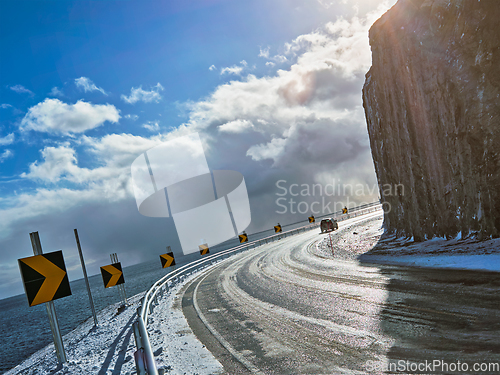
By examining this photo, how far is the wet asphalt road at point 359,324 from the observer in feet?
16.0

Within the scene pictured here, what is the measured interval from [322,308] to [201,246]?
57.3 ft

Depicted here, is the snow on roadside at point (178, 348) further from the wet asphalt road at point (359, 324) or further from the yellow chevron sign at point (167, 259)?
the yellow chevron sign at point (167, 259)

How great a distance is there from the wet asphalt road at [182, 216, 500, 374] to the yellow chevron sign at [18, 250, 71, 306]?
3.38 meters

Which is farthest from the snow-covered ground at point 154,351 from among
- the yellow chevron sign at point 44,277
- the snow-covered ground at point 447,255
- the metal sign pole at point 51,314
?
the snow-covered ground at point 447,255

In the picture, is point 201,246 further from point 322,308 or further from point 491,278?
point 491,278

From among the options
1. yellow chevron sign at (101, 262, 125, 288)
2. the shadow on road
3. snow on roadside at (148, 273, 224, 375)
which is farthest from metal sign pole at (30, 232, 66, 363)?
the shadow on road

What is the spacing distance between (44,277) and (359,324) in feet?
22.1

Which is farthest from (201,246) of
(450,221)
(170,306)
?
(450,221)

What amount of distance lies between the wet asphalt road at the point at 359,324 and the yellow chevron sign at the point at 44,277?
11.1ft

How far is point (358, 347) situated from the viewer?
5.47m

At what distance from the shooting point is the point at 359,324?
6582 millimetres

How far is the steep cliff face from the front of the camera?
47.5 feet

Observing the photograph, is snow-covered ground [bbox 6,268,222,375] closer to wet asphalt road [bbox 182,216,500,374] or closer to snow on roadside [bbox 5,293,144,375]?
snow on roadside [bbox 5,293,144,375]

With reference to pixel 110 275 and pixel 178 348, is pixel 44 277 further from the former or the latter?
pixel 110 275
